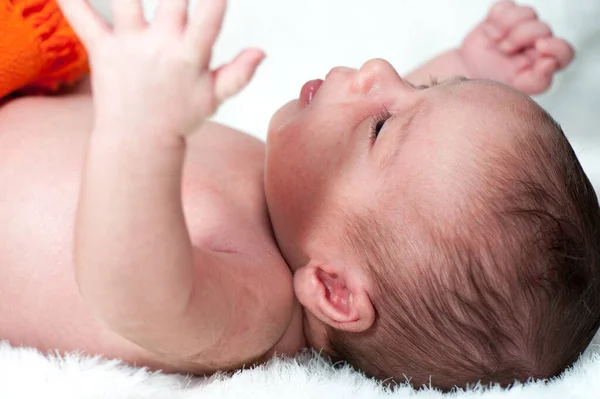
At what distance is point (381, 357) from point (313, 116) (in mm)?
332

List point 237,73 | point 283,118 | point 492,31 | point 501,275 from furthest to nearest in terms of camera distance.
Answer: point 492,31 → point 283,118 → point 501,275 → point 237,73

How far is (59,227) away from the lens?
99 centimetres

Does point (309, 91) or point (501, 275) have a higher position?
point (309, 91)

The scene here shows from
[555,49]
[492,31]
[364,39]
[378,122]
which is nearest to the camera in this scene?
[378,122]

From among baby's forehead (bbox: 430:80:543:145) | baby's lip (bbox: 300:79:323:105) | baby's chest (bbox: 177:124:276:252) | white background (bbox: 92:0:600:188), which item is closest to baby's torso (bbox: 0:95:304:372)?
baby's chest (bbox: 177:124:276:252)

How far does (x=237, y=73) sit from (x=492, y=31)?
87cm

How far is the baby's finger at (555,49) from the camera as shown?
1.38m

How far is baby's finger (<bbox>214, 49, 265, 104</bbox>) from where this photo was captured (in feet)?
2.44

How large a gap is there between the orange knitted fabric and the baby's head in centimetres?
43

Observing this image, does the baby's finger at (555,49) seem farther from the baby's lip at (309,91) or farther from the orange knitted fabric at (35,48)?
the orange knitted fabric at (35,48)

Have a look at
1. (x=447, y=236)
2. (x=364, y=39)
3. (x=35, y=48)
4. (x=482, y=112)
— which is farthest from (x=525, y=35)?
(x=35, y=48)

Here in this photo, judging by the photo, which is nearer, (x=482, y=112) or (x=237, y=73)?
(x=237, y=73)

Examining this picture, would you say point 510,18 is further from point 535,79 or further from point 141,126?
point 141,126

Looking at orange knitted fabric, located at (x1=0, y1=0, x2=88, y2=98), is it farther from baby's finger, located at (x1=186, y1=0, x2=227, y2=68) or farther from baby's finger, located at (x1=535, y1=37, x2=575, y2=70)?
baby's finger, located at (x1=535, y1=37, x2=575, y2=70)
